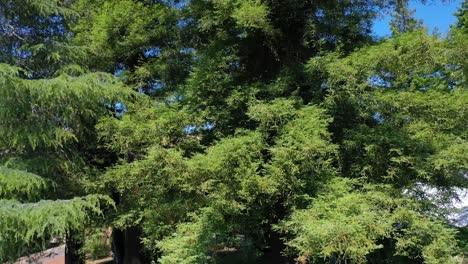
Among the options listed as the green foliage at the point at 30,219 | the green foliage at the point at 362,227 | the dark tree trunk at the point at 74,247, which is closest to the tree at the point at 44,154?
the green foliage at the point at 30,219

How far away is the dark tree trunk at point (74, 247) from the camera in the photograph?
32.3 ft

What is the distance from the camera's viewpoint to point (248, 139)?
8.63 metres

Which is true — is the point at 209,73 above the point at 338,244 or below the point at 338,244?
above

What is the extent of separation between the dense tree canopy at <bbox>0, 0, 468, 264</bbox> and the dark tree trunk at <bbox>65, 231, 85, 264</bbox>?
0.32 feet

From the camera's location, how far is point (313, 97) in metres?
9.77

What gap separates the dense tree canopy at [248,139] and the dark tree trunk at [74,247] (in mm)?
97

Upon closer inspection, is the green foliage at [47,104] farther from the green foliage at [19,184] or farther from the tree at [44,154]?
the green foliage at [19,184]

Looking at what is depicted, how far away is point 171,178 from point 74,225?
1921 mm

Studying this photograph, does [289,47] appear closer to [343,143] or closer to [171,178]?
[343,143]

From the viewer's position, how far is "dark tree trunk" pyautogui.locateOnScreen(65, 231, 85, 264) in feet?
32.3

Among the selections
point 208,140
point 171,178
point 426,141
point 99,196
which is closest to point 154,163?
point 171,178

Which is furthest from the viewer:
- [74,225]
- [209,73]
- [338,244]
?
[209,73]

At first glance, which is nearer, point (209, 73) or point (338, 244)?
point (338, 244)

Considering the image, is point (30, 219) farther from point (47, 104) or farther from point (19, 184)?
point (47, 104)
